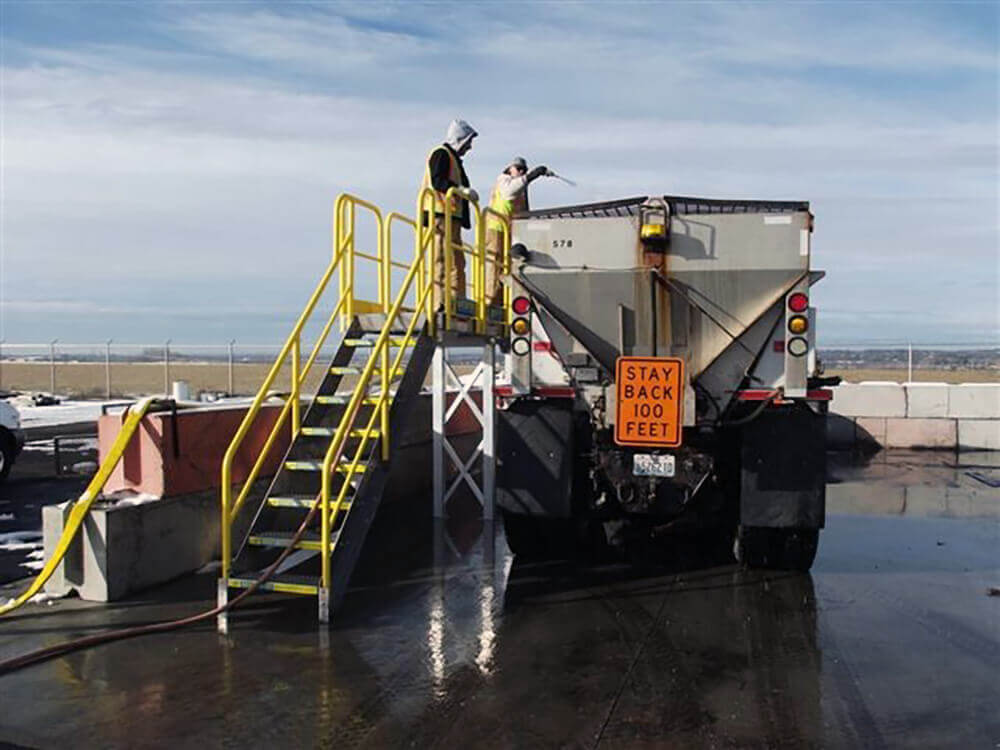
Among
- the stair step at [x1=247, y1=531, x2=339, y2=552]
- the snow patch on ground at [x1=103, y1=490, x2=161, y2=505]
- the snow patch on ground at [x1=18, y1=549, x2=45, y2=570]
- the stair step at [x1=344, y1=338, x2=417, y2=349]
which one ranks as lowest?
the snow patch on ground at [x1=18, y1=549, x2=45, y2=570]

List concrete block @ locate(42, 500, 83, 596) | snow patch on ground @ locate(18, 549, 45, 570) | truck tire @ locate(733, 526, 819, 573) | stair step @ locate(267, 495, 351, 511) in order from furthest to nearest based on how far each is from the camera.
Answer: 1. snow patch on ground @ locate(18, 549, 45, 570)
2. truck tire @ locate(733, 526, 819, 573)
3. concrete block @ locate(42, 500, 83, 596)
4. stair step @ locate(267, 495, 351, 511)

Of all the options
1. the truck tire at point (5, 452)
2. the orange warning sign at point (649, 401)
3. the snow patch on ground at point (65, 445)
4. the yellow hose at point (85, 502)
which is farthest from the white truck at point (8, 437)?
the orange warning sign at point (649, 401)

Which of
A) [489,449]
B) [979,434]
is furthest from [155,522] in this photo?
[979,434]

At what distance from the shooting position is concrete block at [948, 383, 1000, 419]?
1758 centimetres

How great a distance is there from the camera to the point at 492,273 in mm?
10227

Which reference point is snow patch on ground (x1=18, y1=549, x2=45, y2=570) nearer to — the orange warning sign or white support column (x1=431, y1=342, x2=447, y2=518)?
white support column (x1=431, y1=342, x2=447, y2=518)

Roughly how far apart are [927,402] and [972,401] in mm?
827

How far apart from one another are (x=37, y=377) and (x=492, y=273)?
3833 cm

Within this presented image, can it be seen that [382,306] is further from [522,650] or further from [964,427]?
[964,427]

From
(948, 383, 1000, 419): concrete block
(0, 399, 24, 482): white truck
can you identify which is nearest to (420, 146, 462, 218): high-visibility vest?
(0, 399, 24, 482): white truck

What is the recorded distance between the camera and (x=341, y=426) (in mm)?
6895

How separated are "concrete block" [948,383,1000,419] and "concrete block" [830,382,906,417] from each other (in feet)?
3.03

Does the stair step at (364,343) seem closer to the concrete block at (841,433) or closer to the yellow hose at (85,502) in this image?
the yellow hose at (85,502)

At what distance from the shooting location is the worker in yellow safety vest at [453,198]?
8.73 m
